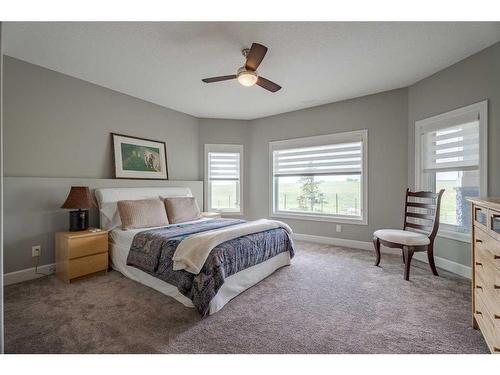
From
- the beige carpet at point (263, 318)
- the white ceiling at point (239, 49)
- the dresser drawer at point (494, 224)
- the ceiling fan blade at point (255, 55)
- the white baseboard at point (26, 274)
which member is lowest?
the beige carpet at point (263, 318)

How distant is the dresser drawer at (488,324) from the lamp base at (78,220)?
150 inches

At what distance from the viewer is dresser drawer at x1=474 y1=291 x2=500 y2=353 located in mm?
1308

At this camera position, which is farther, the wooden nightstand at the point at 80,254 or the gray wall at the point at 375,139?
the gray wall at the point at 375,139

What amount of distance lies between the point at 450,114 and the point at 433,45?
954 mm

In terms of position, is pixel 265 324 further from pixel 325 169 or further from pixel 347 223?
pixel 325 169

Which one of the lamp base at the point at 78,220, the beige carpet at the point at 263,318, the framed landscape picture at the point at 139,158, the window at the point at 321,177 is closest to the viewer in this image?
the beige carpet at the point at 263,318

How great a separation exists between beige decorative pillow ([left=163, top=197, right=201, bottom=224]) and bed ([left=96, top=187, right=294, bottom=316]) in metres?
0.16

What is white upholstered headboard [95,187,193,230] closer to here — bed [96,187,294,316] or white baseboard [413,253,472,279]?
bed [96,187,294,316]

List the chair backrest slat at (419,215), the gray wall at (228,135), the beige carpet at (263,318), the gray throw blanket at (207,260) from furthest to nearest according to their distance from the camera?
the gray wall at (228,135)
the chair backrest slat at (419,215)
the gray throw blanket at (207,260)
the beige carpet at (263,318)

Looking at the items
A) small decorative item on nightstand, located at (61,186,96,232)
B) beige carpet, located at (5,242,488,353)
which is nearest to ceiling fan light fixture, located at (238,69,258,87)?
beige carpet, located at (5,242,488,353)

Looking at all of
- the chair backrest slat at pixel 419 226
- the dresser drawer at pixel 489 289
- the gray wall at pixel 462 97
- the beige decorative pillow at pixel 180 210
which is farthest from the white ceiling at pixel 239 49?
the dresser drawer at pixel 489 289

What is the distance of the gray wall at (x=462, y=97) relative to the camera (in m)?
2.38

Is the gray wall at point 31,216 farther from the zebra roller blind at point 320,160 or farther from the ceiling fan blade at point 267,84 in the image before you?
the zebra roller blind at point 320,160
